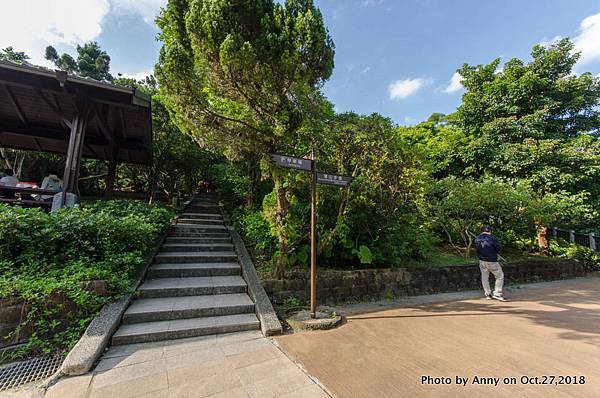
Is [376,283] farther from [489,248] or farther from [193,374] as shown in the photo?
[193,374]

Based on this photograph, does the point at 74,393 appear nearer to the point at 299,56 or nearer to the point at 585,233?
the point at 299,56

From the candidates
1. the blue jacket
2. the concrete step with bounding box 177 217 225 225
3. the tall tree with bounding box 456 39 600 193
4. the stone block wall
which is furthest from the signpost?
the tall tree with bounding box 456 39 600 193

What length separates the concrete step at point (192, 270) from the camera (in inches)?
165

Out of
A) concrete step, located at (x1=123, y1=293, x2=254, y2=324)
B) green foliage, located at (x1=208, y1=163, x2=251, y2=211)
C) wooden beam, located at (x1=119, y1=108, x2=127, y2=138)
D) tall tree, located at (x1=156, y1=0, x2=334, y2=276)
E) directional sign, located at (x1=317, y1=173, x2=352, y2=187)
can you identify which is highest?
wooden beam, located at (x1=119, y1=108, x2=127, y2=138)

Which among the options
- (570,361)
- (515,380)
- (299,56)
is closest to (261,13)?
(299,56)

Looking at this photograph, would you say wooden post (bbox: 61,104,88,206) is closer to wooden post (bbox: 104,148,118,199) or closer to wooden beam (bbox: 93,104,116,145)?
wooden beam (bbox: 93,104,116,145)

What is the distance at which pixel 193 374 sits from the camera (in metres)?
2.26

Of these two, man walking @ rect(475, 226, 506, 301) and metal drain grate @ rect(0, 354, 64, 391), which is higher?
man walking @ rect(475, 226, 506, 301)

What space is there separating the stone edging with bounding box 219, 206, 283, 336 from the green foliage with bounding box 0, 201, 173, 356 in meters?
1.76

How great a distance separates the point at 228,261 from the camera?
5.04 metres

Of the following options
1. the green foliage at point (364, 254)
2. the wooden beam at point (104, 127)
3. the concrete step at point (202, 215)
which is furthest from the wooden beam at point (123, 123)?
the green foliage at point (364, 254)

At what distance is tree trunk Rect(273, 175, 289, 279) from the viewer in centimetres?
429

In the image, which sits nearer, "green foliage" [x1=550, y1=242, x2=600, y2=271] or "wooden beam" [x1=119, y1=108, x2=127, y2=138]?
"wooden beam" [x1=119, y1=108, x2=127, y2=138]

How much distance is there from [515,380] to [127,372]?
375 centimetres
